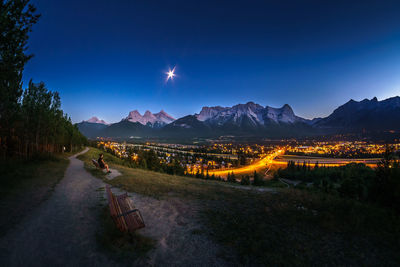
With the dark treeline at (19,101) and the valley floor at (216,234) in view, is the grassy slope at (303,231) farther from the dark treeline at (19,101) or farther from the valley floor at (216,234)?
the dark treeline at (19,101)

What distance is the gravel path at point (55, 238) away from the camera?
4.40 metres

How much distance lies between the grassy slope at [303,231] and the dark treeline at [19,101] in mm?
13214

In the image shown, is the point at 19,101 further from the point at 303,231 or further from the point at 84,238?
the point at 303,231

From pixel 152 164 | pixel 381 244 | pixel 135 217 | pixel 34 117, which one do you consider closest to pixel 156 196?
pixel 135 217

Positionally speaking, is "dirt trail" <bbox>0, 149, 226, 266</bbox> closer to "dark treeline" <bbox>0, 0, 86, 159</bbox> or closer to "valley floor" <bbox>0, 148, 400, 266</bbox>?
"valley floor" <bbox>0, 148, 400, 266</bbox>

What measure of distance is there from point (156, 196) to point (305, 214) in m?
8.09

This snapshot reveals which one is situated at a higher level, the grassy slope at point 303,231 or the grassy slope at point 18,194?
the grassy slope at point 18,194

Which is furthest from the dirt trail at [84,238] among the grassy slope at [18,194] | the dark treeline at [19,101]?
the dark treeline at [19,101]

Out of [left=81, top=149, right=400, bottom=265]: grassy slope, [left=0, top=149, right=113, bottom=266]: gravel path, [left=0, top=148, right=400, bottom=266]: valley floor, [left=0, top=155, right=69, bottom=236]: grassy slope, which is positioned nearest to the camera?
[left=0, top=149, right=113, bottom=266]: gravel path

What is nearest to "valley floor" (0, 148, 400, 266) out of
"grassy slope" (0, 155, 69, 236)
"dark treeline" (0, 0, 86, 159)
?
"grassy slope" (0, 155, 69, 236)

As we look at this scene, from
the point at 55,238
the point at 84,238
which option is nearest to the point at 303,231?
the point at 84,238

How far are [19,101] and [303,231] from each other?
30.3m

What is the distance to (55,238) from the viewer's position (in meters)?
5.45

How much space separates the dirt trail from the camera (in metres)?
4.46
